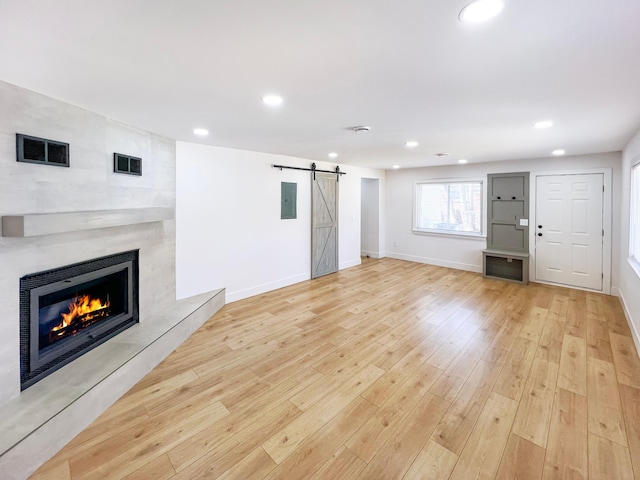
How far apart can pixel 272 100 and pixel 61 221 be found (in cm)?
173

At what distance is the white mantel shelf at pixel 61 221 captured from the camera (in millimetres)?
1817

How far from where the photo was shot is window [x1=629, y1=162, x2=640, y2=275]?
365 cm

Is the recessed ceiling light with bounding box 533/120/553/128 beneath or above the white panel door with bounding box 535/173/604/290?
above

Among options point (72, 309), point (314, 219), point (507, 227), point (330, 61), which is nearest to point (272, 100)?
point (330, 61)

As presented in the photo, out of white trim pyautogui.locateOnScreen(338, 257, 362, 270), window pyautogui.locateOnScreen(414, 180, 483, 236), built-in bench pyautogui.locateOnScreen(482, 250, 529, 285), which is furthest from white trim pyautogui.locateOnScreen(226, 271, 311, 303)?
built-in bench pyautogui.locateOnScreen(482, 250, 529, 285)

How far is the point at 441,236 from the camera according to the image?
23.2ft

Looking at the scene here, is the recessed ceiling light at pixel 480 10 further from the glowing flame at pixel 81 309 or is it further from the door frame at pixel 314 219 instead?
the door frame at pixel 314 219

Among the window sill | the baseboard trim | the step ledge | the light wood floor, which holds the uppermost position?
the window sill

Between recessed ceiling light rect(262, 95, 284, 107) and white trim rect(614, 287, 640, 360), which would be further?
white trim rect(614, 287, 640, 360)

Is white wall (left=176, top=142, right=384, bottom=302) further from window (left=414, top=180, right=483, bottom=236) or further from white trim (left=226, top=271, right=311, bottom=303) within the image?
window (left=414, top=180, right=483, bottom=236)

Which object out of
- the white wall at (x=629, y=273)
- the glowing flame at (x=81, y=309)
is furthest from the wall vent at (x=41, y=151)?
the white wall at (x=629, y=273)

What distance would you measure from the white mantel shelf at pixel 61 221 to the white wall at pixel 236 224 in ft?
3.97

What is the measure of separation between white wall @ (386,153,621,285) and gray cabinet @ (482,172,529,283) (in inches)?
8.5

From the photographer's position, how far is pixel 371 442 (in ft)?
6.34
